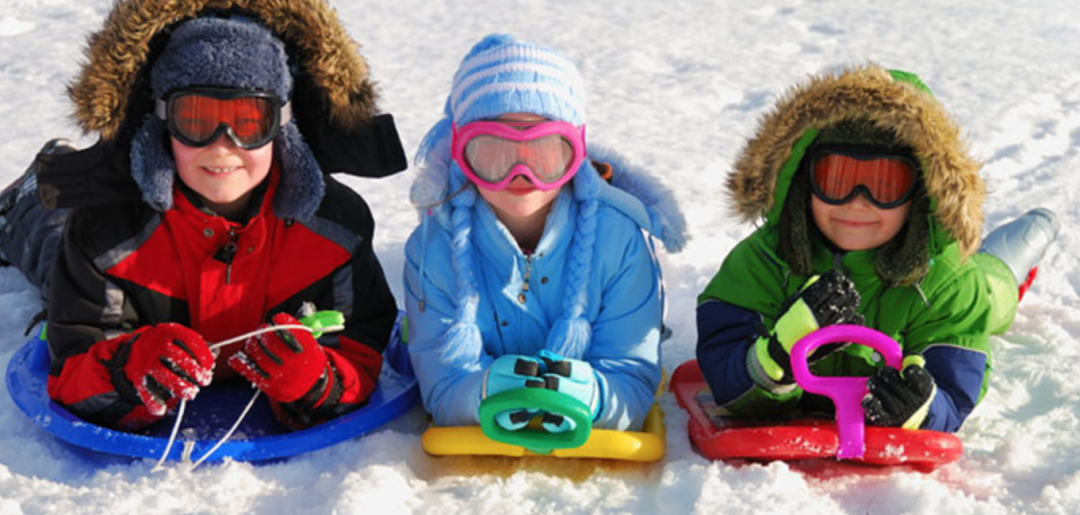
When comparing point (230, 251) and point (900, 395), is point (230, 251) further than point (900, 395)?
Yes

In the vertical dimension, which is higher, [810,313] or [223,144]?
[223,144]


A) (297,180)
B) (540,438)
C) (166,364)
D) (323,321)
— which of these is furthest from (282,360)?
(540,438)

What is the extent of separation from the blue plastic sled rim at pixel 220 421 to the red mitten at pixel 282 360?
0.58ft

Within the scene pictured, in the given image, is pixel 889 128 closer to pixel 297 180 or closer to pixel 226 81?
pixel 297 180

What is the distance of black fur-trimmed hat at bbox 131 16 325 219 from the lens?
2.92 meters

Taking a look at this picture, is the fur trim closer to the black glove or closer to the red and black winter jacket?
the red and black winter jacket

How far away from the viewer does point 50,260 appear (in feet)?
12.5

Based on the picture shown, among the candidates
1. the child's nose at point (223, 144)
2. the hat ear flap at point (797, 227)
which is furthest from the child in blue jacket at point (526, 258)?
the child's nose at point (223, 144)

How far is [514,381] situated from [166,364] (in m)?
0.84

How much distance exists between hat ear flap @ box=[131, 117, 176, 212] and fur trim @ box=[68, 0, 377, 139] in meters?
0.07

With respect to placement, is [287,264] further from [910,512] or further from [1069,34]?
[1069,34]

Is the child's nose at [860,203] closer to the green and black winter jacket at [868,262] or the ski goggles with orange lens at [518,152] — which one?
the green and black winter jacket at [868,262]

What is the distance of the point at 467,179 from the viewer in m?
3.12

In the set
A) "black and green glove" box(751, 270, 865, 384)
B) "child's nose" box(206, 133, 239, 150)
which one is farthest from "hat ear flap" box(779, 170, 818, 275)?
"child's nose" box(206, 133, 239, 150)
